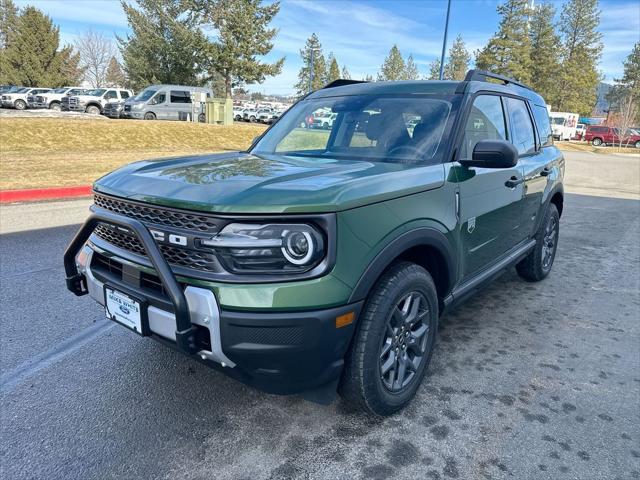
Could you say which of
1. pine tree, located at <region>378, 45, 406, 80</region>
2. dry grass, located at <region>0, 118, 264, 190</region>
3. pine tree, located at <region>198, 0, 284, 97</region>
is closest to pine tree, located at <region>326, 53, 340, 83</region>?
pine tree, located at <region>378, 45, 406, 80</region>

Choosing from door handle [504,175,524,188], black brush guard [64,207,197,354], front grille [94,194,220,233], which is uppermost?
door handle [504,175,524,188]

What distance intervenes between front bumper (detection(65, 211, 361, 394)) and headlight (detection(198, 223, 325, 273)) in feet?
0.64

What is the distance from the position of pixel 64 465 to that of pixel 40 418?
1.57 ft

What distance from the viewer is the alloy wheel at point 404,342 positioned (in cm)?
251

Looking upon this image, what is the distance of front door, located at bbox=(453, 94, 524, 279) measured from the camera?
3.03m

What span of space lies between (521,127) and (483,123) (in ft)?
3.33

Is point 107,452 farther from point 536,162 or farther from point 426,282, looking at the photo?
point 536,162

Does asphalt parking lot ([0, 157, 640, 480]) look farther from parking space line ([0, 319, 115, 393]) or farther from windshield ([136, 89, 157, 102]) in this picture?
windshield ([136, 89, 157, 102])

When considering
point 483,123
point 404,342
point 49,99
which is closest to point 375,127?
point 483,123

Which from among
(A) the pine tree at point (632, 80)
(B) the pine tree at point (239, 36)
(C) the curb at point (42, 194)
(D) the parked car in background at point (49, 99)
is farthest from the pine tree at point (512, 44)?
(C) the curb at point (42, 194)

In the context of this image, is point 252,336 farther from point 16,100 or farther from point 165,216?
point 16,100

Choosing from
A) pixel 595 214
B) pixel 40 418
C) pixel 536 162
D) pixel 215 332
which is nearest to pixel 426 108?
pixel 536 162

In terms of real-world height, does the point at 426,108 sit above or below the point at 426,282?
above

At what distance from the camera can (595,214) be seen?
383 inches
